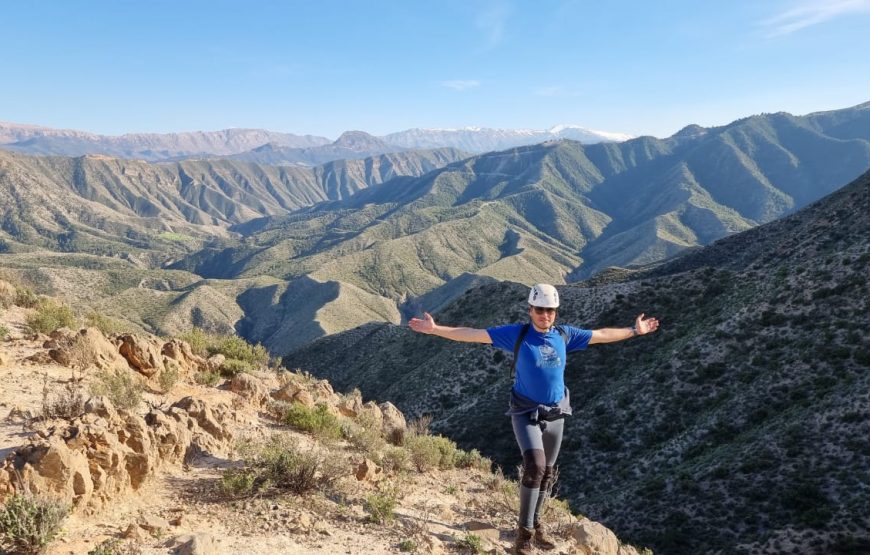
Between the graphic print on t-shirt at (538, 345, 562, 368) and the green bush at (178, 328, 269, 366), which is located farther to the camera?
the green bush at (178, 328, 269, 366)

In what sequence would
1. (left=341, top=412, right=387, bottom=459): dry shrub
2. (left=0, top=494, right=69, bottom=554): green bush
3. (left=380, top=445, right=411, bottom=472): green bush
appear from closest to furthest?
(left=0, top=494, right=69, bottom=554): green bush
(left=380, top=445, right=411, bottom=472): green bush
(left=341, top=412, right=387, bottom=459): dry shrub

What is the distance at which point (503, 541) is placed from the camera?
8148 mm

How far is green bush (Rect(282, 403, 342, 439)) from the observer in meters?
11.7

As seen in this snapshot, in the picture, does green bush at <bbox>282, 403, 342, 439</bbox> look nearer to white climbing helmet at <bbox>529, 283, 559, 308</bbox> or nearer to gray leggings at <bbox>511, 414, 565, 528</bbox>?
gray leggings at <bbox>511, 414, 565, 528</bbox>

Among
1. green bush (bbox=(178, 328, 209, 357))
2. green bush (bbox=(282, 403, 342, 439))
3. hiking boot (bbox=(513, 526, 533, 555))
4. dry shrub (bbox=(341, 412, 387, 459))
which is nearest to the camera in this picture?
hiking boot (bbox=(513, 526, 533, 555))

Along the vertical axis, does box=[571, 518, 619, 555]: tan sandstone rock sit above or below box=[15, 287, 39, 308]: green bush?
below

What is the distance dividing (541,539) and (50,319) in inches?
630

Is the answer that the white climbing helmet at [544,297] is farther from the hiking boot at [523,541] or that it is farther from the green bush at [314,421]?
the green bush at [314,421]

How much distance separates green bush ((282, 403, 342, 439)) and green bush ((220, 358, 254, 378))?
16.2ft

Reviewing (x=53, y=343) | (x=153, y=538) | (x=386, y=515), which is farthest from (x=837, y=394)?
(x=53, y=343)

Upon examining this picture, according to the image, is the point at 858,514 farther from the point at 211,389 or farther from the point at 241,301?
the point at 241,301

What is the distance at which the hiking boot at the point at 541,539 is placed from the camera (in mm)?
7660

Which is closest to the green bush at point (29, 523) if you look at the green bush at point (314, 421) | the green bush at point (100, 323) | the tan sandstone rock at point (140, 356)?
the green bush at point (314, 421)

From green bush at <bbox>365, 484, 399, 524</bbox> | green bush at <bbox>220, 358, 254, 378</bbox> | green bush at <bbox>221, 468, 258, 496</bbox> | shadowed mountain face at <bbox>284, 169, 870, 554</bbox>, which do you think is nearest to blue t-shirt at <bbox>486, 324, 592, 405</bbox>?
green bush at <bbox>365, 484, 399, 524</bbox>
